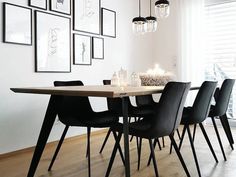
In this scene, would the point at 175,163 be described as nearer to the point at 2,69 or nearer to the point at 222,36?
the point at 2,69

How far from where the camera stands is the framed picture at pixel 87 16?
3879 millimetres

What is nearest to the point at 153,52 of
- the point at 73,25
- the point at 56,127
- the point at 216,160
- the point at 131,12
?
the point at 131,12

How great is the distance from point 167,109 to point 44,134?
1006 mm

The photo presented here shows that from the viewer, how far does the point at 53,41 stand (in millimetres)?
3537

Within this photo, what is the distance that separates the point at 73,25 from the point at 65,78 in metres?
0.72

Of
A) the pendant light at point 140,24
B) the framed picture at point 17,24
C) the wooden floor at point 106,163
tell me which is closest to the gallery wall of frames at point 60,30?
the framed picture at point 17,24

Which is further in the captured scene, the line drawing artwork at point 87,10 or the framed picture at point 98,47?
the framed picture at point 98,47

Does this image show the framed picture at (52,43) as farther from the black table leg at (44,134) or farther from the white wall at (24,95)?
the black table leg at (44,134)

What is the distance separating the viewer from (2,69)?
298 centimetres

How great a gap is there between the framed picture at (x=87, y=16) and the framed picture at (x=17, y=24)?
2.52ft

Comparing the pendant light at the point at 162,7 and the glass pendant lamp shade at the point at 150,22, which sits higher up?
the pendant light at the point at 162,7

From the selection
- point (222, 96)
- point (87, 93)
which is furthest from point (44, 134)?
point (222, 96)

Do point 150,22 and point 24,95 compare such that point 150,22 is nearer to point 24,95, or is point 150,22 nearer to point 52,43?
point 52,43

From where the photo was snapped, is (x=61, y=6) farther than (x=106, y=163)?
Yes
